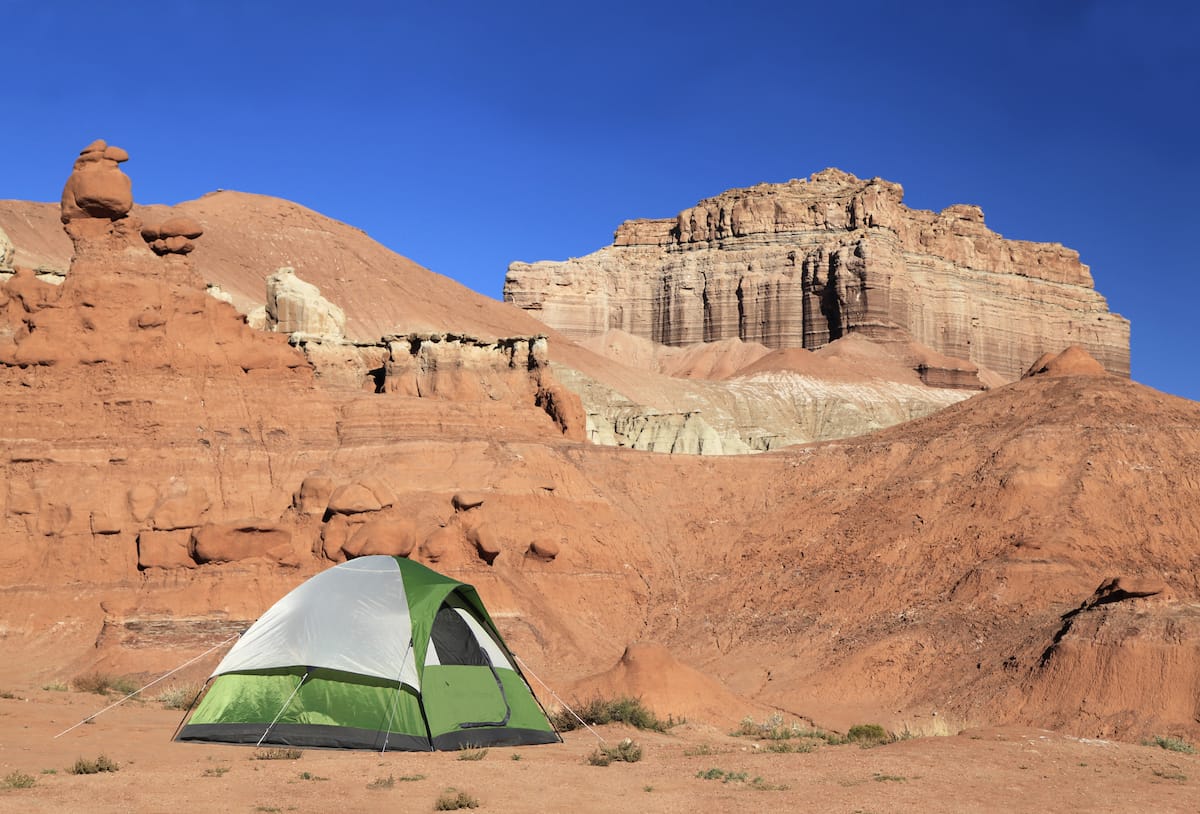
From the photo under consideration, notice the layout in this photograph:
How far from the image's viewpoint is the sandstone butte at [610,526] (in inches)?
1248

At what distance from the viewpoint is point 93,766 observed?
15695 millimetres

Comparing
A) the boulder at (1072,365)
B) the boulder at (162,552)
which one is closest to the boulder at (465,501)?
the boulder at (162,552)

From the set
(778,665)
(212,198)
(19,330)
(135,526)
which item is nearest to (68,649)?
(135,526)

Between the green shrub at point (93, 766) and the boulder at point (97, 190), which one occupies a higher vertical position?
the boulder at point (97, 190)

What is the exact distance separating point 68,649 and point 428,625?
1738 cm

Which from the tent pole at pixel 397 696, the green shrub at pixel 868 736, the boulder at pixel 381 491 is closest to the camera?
the tent pole at pixel 397 696

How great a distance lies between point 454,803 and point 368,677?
19.1 ft

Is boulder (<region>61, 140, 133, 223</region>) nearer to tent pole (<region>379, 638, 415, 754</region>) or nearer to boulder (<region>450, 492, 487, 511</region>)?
boulder (<region>450, 492, 487, 511</region>)

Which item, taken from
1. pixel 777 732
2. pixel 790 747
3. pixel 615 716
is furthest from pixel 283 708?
pixel 777 732

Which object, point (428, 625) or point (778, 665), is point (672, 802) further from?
point (778, 665)

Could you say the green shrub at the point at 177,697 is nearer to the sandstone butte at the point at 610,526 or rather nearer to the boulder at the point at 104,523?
the sandstone butte at the point at 610,526

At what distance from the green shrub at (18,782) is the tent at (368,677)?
184 inches

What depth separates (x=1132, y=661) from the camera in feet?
95.9

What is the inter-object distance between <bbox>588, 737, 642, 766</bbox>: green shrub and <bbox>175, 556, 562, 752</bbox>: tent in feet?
7.22
